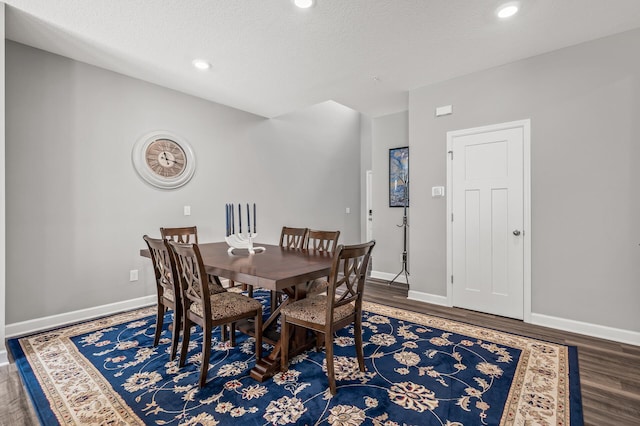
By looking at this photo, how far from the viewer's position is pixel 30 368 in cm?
215

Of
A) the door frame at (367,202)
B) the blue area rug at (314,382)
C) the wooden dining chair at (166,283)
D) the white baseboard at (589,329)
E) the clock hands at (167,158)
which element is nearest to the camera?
the blue area rug at (314,382)

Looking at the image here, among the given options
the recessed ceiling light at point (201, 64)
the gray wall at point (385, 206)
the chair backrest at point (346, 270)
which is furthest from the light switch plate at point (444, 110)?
the recessed ceiling light at point (201, 64)

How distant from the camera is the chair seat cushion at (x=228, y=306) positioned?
2.00 metres

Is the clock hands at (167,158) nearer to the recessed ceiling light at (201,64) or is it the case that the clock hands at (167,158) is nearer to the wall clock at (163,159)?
Answer: the wall clock at (163,159)

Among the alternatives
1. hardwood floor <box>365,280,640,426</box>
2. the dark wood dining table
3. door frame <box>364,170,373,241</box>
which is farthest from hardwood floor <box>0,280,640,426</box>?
door frame <box>364,170,373,241</box>

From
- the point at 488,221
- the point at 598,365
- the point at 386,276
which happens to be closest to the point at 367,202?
the point at 386,276

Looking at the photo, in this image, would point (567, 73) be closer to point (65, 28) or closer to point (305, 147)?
point (305, 147)

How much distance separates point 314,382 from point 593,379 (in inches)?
72.2

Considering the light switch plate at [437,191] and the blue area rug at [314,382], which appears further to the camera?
the light switch plate at [437,191]

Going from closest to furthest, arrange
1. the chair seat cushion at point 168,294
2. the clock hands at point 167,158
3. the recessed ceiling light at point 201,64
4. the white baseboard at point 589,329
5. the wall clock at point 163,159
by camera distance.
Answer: the chair seat cushion at point 168,294
the white baseboard at point 589,329
the recessed ceiling light at point 201,64
the wall clock at point 163,159
the clock hands at point 167,158

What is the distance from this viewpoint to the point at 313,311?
1.97m

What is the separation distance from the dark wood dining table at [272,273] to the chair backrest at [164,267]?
0.24 metres

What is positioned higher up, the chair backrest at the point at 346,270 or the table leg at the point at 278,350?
the chair backrest at the point at 346,270

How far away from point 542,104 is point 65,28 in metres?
4.33
